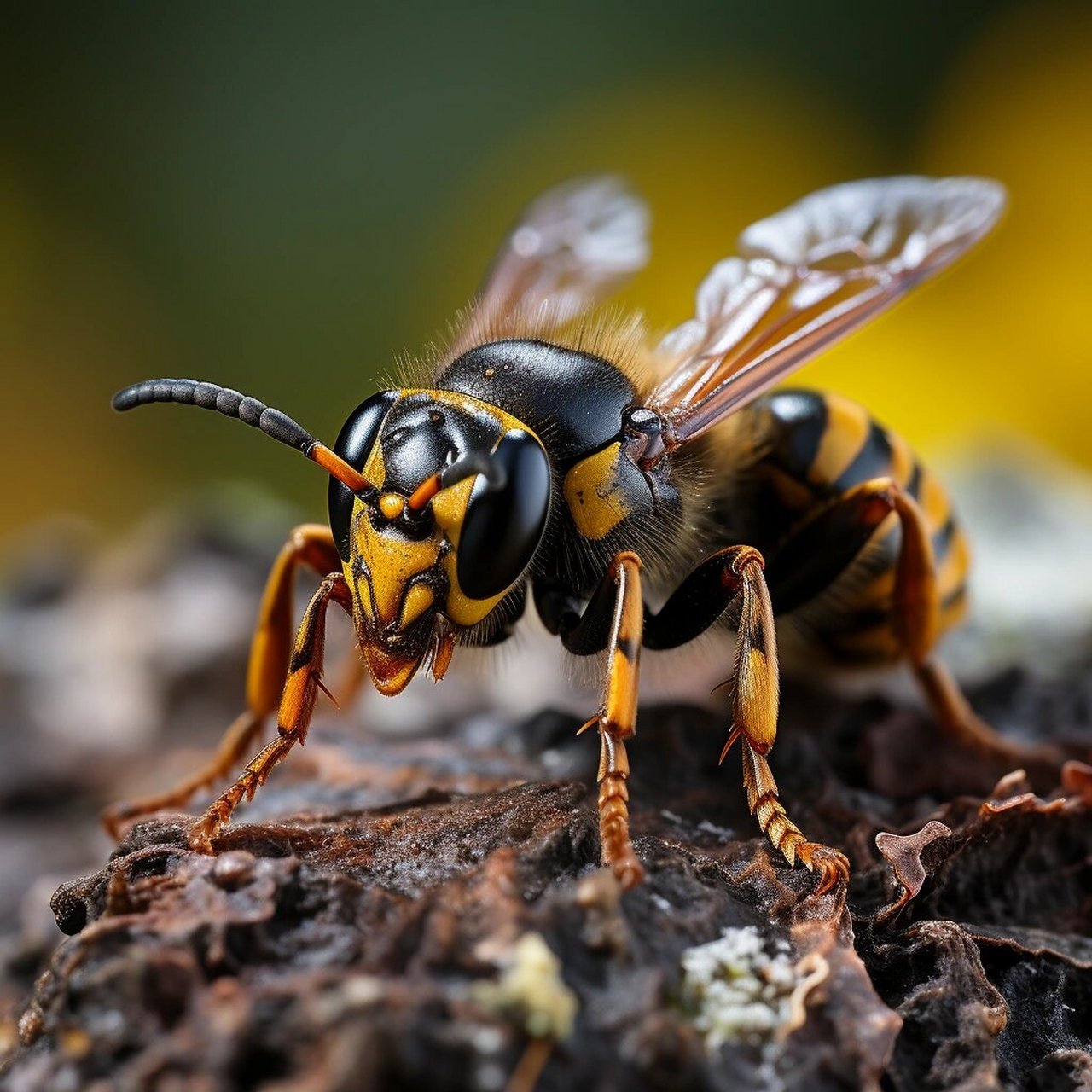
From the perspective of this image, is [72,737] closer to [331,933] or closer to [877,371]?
[331,933]

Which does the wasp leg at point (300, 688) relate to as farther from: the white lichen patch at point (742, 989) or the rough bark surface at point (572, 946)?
the white lichen patch at point (742, 989)

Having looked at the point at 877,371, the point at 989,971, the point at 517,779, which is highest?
the point at 877,371

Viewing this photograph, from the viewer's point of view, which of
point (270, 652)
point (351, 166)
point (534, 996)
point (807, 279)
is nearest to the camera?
point (534, 996)

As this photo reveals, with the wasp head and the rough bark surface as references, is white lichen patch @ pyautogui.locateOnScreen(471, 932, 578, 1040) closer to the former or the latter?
the rough bark surface

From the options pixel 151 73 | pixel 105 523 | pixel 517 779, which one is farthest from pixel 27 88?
pixel 517 779

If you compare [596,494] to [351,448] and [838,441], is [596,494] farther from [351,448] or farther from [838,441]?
[838,441]

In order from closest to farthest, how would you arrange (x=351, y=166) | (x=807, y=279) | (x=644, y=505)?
1. (x=644, y=505)
2. (x=807, y=279)
3. (x=351, y=166)

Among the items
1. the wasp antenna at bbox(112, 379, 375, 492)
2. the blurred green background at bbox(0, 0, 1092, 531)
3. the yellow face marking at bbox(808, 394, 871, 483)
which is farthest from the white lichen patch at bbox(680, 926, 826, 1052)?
the blurred green background at bbox(0, 0, 1092, 531)

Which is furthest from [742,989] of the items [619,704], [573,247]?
[573,247]
